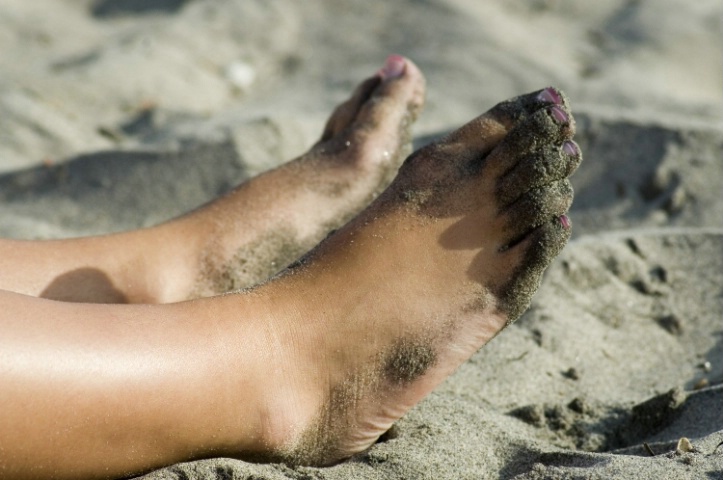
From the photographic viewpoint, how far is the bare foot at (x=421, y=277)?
4.95 feet

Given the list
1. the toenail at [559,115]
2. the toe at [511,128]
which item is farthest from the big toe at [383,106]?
the toenail at [559,115]

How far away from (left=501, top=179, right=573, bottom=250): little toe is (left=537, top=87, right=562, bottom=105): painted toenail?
179mm

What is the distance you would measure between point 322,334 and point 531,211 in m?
0.47

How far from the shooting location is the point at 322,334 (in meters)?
1.51

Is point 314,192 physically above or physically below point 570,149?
above

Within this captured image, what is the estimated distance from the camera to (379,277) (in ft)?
5.19

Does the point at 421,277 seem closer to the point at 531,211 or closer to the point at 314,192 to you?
the point at 531,211

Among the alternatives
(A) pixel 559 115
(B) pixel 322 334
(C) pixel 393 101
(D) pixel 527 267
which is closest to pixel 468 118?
(C) pixel 393 101

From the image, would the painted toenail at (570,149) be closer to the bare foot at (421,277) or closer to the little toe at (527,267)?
the bare foot at (421,277)

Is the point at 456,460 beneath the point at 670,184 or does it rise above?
beneath

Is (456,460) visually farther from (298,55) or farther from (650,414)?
(298,55)

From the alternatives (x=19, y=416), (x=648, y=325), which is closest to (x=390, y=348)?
(x=19, y=416)

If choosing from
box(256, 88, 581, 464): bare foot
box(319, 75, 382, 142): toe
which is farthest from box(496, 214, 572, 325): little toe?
box(319, 75, 382, 142): toe

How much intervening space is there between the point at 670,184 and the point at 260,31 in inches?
92.7
